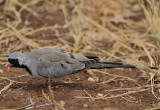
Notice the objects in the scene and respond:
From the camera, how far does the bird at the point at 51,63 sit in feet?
12.5

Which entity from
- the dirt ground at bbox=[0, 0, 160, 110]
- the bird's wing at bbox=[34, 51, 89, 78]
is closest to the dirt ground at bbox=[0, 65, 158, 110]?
the dirt ground at bbox=[0, 0, 160, 110]

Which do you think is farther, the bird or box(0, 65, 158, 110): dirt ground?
the bird

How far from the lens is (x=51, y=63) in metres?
3.88

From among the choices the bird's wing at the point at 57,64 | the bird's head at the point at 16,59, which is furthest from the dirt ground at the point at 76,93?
the bird's head at the point at 16,59

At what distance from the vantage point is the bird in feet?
12.5

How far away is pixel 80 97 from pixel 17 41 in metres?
2.56

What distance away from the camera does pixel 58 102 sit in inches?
140

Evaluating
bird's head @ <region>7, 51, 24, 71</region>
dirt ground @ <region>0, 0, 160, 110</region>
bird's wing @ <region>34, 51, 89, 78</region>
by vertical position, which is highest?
bird's head @ <region>7, 51, 24, 71</region>

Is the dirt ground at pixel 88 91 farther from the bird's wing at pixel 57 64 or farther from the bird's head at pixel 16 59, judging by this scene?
the bird's head at pixel 16 59

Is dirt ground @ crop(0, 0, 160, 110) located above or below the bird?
below

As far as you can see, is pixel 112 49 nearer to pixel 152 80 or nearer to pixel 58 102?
pixel 152 80

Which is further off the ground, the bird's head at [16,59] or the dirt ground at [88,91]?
the bird's head at [16,59]

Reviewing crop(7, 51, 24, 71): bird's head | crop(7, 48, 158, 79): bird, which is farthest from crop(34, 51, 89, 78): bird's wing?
crop(7, 51, 24, 71): bird's head

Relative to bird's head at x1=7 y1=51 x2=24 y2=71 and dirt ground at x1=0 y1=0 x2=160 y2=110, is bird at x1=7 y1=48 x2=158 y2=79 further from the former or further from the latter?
dirt ground at x1=0 y1=0 x2=160 y2=110
